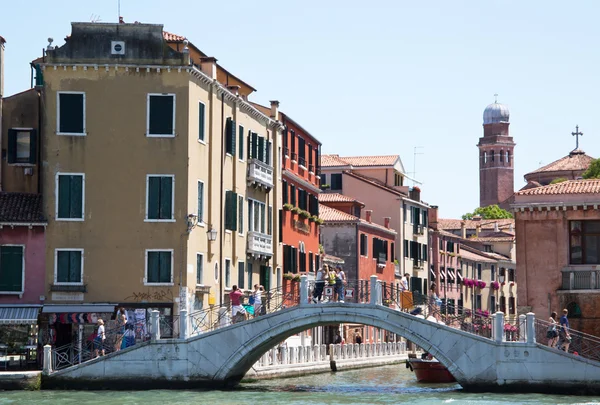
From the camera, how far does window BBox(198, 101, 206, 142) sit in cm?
4560

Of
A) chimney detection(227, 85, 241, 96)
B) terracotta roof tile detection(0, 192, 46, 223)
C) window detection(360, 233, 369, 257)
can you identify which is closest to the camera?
terracotta roof tile detection(0, 192, 46, 223)

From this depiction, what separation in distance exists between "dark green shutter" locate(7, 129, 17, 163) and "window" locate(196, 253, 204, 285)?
6.41 metres

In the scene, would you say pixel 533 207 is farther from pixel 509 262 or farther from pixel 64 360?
pixel 509 262

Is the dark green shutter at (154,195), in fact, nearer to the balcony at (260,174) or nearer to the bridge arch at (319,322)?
the bridge arch at (319,322)

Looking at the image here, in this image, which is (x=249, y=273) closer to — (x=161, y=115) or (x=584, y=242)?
(x=161, y=115)

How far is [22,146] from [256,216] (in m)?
10.5

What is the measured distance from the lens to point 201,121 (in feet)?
150

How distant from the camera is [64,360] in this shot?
136 feet

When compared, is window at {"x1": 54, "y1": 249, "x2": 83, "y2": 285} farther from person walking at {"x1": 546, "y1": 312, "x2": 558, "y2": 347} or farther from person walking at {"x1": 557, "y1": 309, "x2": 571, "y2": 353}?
person walking at {"x1": 557, "y1": 309, "x2": 571, "y2": 353}

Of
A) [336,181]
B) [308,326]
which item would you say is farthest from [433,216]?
[308,326]

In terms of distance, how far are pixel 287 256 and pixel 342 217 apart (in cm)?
1449

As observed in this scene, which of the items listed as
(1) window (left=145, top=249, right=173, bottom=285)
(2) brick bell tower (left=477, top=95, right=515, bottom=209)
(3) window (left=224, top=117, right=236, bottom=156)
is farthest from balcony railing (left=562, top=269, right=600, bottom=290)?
(2) brick bell tower (left=477, top=95, right=515, bottom=209)

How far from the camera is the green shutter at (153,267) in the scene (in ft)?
145

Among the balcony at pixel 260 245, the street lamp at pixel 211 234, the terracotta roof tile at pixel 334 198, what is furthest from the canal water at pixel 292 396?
the terracotta roof tile at pixel 334 198
